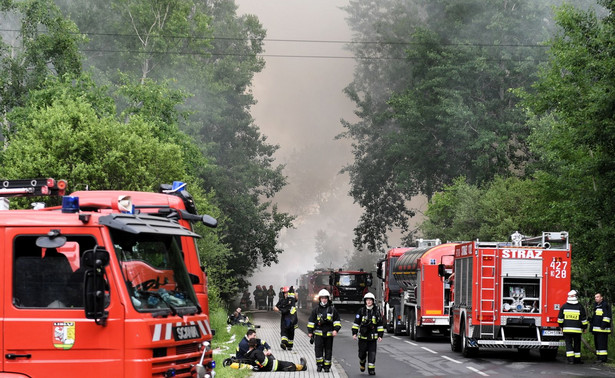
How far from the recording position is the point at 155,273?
370 inches

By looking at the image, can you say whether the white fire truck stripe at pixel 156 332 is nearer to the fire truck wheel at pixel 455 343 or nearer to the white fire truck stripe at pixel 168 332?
the white fire truck stripe at pixel 168 332

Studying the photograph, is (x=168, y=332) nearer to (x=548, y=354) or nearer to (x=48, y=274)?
(x=48, y=274)

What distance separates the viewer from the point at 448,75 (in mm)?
58469

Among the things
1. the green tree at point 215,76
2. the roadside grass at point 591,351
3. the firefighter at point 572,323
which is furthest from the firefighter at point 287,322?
the green tree at point 215,76

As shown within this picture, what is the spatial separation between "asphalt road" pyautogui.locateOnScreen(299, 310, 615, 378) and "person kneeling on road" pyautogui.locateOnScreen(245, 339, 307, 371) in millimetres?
1168

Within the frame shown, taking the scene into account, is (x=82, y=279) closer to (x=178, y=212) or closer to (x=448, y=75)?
(x=178, y=212)

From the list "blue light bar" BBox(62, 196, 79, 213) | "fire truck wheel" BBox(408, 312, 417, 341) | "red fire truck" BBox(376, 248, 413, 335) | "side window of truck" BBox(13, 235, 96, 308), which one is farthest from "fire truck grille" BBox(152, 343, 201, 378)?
"red fire truck" BBox(376, 248, 413, 335)

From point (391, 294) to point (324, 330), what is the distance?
18138 mm

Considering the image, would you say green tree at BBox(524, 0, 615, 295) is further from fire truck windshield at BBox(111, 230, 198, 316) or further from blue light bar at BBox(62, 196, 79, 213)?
blue light bar at BBox(62, 196, 79, 213)

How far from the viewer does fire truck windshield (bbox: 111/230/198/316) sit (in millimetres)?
9148

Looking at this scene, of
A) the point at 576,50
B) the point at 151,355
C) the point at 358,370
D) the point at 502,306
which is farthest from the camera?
the point at 576,50

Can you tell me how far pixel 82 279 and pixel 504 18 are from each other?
169ft

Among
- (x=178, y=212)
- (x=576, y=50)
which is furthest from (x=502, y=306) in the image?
(x=178, y=212)

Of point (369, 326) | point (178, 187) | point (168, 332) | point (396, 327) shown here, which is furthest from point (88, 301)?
point (396, 327)
